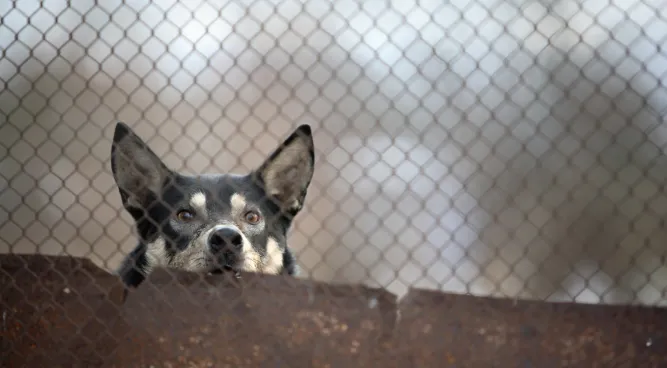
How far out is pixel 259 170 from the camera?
3609 mm

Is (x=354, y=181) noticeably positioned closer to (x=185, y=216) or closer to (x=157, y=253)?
(x=185, y=216)

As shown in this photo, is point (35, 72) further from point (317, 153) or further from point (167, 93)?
point (317, 153)

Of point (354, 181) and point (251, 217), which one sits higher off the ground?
point (354, 181)

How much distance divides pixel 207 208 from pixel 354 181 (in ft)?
3.27

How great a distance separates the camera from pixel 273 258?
12.0 feet

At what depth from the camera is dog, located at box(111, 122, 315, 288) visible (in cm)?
330

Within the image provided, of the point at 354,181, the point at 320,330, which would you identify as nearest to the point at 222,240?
the point at 320,330

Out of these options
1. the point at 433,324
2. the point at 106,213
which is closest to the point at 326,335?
the point at 433,324

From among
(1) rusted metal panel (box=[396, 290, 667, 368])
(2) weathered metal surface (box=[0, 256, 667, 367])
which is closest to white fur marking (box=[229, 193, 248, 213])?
(2) weathered metal surface (box=[0, 256, 667, 367])

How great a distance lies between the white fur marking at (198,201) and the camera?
3433mm

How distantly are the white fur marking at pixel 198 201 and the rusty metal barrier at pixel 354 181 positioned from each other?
0.05m

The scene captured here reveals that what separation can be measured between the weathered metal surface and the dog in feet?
1.87

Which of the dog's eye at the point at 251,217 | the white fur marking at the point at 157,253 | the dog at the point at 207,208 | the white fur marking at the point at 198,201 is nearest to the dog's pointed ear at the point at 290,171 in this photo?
the dog at the point at 207,208

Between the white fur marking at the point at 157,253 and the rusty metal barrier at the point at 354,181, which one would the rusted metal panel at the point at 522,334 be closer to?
the rusty metal barrier at the point at 354,181
